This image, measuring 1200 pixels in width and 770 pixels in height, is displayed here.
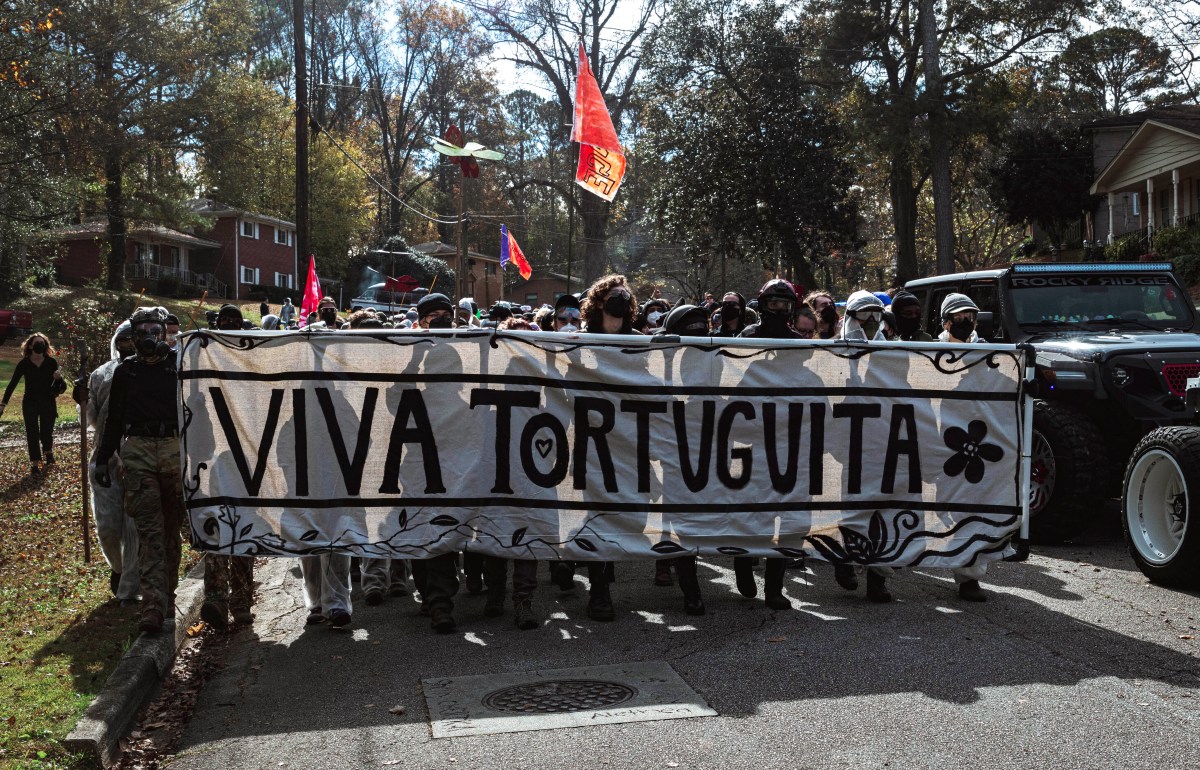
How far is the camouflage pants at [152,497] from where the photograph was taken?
23.3 ft

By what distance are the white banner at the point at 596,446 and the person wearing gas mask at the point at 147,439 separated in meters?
0.22

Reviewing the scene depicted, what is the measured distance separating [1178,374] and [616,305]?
16.2 ft

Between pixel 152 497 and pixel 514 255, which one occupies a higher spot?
pixel 514 255

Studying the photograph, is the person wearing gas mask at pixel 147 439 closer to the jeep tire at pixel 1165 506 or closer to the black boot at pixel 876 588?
the black boot at pixel 876 588

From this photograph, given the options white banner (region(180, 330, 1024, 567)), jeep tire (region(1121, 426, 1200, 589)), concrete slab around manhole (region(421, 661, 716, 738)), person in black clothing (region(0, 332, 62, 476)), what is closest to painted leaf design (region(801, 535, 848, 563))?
white banner (region(180, 330, 1024, 567))

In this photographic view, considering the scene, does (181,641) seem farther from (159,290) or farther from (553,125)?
(553,125)

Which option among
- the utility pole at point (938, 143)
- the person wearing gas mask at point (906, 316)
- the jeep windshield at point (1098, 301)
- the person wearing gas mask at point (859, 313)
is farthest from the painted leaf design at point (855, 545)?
the utility pole at point (938, 143)

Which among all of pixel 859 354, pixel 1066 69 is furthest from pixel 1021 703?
pixel 1066 69

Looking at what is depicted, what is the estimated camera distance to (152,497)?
721 cm

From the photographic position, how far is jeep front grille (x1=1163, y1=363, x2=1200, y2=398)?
30.8 ft

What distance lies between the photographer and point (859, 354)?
7.40 metres

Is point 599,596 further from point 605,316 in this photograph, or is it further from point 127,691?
point 127,691

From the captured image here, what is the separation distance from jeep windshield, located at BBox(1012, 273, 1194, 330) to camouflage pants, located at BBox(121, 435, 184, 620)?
7454mm

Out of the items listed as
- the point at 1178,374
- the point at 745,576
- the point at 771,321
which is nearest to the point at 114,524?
the point at 745,576
